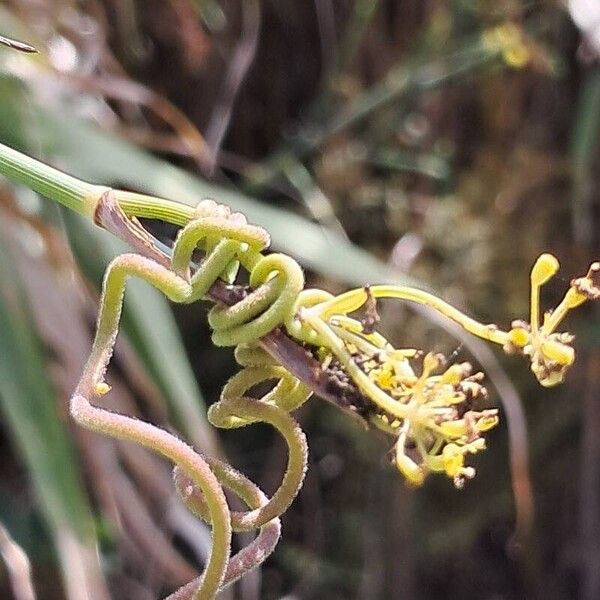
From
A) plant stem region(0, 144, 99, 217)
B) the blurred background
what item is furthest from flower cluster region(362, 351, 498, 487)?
the blurred background

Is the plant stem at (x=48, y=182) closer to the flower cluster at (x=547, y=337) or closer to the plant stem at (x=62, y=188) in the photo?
the plant stem at (x=62, y=188)

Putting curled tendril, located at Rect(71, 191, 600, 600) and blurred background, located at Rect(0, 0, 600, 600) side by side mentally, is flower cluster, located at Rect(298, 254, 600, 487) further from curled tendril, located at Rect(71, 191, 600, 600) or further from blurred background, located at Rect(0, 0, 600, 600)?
blurred background, located at Rect(0, 0, 600, 600)

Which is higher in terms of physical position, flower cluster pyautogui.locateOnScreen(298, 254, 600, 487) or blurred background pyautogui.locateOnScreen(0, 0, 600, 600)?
blurred background pyautogui.locateOnScreen(0, 0, 600, 600)

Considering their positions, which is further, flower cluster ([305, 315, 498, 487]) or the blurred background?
the blurred background

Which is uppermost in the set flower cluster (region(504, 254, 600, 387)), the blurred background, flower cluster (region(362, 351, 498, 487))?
the blurred background

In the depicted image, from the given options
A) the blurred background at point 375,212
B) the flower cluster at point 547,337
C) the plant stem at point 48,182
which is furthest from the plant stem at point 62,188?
the blurred background at point 375,212

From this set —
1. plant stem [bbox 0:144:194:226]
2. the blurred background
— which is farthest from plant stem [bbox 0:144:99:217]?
the blurred background

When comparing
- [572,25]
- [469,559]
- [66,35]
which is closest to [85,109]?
[66,35]
